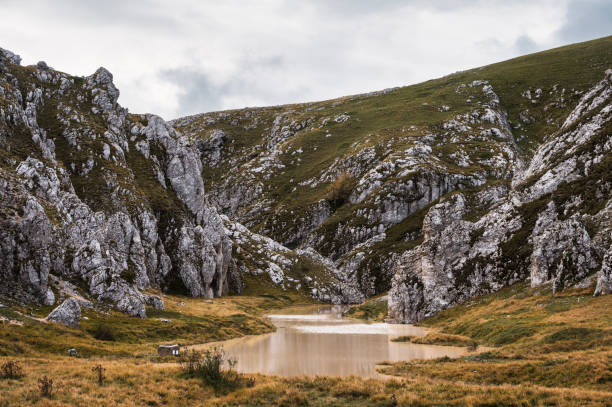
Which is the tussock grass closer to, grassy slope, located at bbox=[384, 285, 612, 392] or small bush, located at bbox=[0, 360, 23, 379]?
grassy slope, located at bbox=[384, 285, 612, 392]

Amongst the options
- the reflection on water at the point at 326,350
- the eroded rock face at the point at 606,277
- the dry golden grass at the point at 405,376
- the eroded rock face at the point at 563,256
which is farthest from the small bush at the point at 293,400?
the eroded rock face at the point at 563,256

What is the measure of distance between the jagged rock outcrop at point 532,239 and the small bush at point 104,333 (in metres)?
49.8

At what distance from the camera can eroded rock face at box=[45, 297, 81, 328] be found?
46469mm

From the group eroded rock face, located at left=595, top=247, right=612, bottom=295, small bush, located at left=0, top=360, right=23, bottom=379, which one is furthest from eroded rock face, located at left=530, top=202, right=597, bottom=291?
small bush, located at left=0, top=360, right=23, bottom=379

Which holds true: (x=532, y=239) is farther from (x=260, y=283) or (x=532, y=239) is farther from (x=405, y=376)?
→ (x=260, y=283)

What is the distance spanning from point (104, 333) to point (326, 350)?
24.8 m

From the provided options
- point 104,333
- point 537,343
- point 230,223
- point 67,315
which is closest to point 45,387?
point 67,315

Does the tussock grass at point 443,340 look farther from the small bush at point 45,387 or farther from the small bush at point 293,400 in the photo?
the small bush at point 45,387

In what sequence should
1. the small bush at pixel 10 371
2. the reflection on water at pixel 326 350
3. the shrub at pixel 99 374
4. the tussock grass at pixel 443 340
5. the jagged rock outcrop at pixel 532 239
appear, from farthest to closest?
the jagged rock outcrop at pixel 532 239
the tussock grass at pixel 443 340
the reflection on water at pixel 326 350
the shrub at pixel 99 374
the small bush at pixel 10 371

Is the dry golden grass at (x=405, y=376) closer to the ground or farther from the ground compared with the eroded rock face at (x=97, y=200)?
closer to the ground

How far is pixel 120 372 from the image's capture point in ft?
98.6

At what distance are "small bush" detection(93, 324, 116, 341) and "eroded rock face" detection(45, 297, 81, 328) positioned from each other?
2.15 meters

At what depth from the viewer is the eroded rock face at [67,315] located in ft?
152

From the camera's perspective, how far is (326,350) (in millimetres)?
51594
